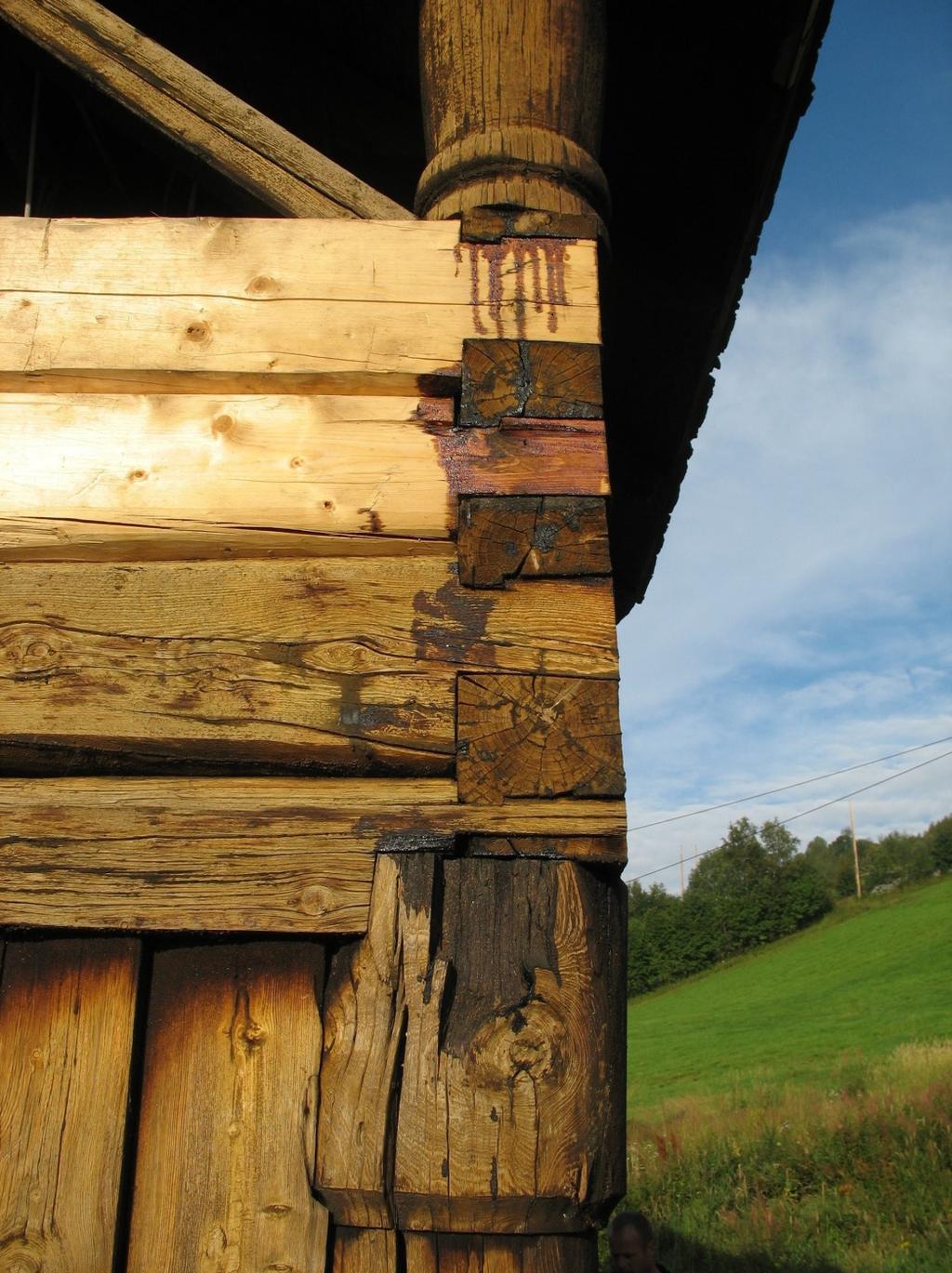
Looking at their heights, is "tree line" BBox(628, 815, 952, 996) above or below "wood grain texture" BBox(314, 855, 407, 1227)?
above

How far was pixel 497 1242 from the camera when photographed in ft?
4.19

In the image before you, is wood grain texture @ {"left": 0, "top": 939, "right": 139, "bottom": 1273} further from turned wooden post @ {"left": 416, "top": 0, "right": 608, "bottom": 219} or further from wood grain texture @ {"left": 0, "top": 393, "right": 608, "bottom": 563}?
turned wooden post @ {"left": 416, "top": 0, "right": 608, "bottom": 219}

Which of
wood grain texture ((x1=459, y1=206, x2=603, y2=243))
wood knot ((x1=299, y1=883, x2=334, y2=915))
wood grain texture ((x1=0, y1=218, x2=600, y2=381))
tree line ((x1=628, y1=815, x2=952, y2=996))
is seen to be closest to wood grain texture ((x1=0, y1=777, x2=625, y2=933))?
wood knot ((x1=299, y1=883, x2=334, y2=915))

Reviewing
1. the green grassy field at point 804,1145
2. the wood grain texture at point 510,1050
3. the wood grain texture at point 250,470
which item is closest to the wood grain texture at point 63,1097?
the wood grain texture at point 510,1050

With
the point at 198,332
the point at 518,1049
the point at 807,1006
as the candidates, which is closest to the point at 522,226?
the point at 198,332

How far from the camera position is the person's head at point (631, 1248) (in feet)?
15.1

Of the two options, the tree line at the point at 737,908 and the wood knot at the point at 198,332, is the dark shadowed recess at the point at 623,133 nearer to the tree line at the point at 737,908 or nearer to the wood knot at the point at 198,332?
the wood knot at the point at 198,332

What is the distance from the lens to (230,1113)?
1379mm

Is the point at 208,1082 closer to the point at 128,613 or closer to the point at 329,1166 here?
the point at 329,1166

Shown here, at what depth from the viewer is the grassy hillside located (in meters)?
21.2

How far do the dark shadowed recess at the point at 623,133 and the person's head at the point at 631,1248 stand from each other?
3.66m

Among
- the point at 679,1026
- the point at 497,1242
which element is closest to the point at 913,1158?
the point at 497,1242

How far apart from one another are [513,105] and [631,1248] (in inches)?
191

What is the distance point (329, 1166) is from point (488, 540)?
967mm
